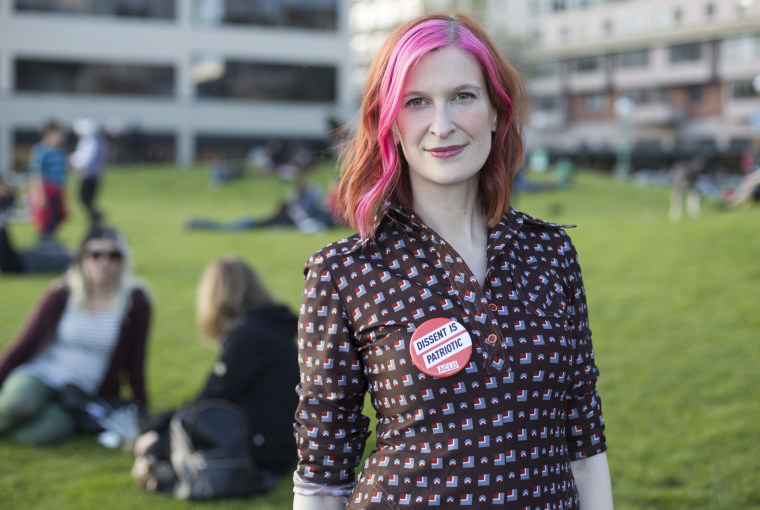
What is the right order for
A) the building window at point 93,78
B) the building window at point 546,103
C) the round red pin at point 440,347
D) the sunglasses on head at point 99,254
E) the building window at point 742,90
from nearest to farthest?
the round red pin at point 440,347 → the sunglasses on head at point 99,254 → the building window at point 93,78 → the building window at point 742,90 → the building window at point 546,103

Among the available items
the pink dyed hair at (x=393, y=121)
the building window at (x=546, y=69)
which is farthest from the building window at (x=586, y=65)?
the pink dyed hair at (x=393, y=121)

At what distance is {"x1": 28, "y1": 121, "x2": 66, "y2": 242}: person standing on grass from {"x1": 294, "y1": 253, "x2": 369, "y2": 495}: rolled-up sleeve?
13.8 meters

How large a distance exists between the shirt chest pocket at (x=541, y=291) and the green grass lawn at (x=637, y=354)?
2928 millimetres

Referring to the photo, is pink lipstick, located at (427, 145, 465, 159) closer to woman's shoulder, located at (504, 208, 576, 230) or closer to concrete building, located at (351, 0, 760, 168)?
woman's shoulder, located at (504, 208, 576, 230)

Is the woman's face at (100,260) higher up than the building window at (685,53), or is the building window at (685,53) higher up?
the building window at (685,53)

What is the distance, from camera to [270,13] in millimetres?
45250

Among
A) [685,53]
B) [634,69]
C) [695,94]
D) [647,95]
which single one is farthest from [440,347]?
[634,69]

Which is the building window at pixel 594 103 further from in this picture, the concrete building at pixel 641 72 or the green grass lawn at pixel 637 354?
the green grass lawn at pixel 637 354

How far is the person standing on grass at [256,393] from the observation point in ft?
15.9

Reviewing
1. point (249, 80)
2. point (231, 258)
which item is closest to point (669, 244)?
point (231, 258)

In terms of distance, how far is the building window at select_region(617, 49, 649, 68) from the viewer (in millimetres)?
63500

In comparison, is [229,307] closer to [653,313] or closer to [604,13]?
[653,313]

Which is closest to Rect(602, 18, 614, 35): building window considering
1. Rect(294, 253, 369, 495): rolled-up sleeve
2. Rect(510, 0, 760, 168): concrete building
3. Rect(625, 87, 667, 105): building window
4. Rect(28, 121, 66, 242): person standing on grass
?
Rect(510, 0, 760, 168): concrete building

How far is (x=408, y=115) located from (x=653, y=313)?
7.01 meters
